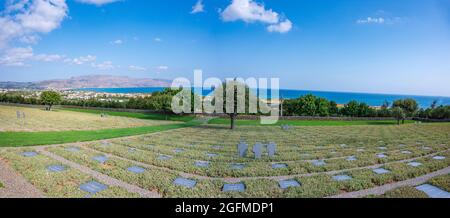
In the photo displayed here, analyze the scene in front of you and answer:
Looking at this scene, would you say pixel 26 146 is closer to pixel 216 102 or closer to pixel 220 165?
pixel 220 165

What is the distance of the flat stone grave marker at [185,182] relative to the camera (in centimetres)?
736

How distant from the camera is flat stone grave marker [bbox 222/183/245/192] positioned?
274 inches

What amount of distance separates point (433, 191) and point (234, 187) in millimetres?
5916

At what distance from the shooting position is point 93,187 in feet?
22.6

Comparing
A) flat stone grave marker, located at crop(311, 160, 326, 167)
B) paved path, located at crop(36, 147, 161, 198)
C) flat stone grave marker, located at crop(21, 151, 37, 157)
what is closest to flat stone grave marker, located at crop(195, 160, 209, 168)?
paved path, located at crop(36, 147, 161, 198)

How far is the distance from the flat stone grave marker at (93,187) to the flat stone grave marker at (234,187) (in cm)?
354

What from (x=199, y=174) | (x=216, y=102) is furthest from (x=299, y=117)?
(x=199, y=174)

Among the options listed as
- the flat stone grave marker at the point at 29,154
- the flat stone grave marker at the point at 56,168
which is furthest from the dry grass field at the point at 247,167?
the flat stone grave marker at the point at 56,168

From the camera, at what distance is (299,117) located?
1558 inches

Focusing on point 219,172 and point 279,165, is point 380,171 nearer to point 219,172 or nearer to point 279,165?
point 279,165

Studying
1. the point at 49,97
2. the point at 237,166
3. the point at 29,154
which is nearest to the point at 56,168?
the point at 29,154

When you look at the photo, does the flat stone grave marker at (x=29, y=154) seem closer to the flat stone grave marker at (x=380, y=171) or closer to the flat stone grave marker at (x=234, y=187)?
the flat stone grave marker at (x=234, y=187)

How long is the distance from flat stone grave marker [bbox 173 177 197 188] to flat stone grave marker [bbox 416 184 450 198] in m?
6.89
